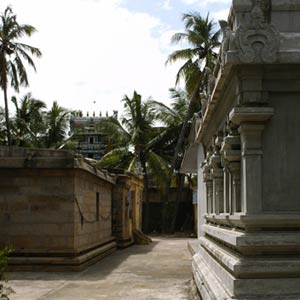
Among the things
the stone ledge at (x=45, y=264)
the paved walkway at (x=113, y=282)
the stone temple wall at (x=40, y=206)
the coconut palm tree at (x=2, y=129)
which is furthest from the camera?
the coconut palm tree at (x=2, y=129)

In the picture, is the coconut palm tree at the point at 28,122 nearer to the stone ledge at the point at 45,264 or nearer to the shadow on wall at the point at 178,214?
the shadow on wall at the point at 178,214

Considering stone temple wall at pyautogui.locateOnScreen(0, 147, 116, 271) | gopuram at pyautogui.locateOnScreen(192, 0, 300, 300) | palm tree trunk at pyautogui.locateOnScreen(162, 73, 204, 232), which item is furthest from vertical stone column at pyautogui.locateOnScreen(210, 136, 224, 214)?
palm tree trunk at pyautogui.locateOnScreen(162, 73, 204, 232)

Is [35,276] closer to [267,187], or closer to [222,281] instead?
[222,281]

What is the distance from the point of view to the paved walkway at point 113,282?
9.42 m

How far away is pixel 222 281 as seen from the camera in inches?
228

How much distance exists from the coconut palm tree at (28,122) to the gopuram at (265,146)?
1150 inches

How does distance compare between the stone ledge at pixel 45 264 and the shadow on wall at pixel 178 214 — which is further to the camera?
the shadow on wall at pixel 178 214

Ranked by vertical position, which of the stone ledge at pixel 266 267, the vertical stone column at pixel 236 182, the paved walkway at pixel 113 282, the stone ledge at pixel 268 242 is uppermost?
the vertical stone column at pixel 236 182

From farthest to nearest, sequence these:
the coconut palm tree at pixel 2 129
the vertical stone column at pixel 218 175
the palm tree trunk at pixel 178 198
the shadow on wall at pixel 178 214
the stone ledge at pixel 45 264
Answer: the shadow on wall at pixel 178 214
the coconut palm tree at pixel 2 129
the palm tree trunk at pixel 178 198
the stone ledge at pixel 45 264
the vertical stone column at pixel 218 175

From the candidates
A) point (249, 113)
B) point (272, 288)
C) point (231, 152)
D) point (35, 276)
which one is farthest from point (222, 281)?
point (35, 276)

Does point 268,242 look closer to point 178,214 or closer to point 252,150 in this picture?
point 252,150

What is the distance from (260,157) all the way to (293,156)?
13.2 inches

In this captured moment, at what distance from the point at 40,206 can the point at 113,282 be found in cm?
311

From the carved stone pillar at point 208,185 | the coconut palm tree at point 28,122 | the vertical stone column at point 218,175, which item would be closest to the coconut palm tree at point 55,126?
the coconut palm tree at point 28,122
